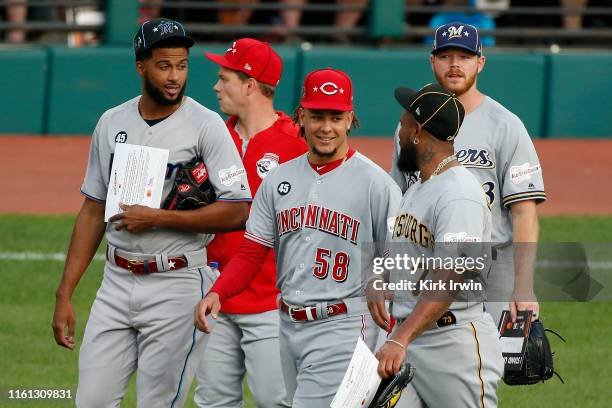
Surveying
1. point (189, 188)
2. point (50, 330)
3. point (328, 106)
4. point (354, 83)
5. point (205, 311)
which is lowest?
point (50, 330)

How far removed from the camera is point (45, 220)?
13398 mm

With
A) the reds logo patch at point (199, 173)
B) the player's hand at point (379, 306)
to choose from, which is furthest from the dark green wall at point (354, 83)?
the player's hand at point (379, 306)

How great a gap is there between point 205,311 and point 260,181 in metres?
1.37

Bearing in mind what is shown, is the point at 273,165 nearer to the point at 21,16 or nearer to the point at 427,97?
the point at 427,97

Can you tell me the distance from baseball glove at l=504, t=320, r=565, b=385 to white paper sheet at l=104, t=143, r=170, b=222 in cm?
190

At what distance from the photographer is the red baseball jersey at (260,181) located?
6820 mm

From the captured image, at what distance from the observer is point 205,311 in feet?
18.9

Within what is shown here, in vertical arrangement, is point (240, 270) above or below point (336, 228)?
below

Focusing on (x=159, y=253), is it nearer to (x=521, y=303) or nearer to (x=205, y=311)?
(x=205, y=311)

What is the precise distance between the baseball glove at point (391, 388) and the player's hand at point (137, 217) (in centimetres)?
145

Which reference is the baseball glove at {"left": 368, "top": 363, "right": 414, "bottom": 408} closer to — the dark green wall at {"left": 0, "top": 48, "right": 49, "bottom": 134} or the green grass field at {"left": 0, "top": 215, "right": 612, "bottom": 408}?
the green grass field at {"left": 0, "top": 215, "right": 612, "bottom": 408}

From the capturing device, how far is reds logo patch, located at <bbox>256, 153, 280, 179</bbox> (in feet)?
22.8

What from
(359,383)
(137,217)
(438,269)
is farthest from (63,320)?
(438,269)

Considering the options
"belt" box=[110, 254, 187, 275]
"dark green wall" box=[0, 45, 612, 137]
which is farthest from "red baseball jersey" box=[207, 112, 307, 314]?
"dark green wall" box=[0, 45, 612, 137]
